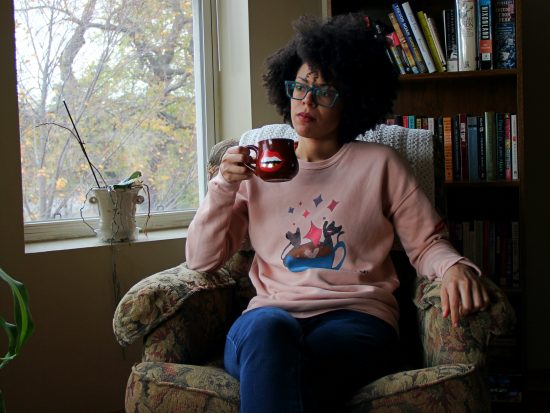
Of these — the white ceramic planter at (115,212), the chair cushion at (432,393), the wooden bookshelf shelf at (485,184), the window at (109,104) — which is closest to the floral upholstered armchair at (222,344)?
the chair cushion at (432,393)

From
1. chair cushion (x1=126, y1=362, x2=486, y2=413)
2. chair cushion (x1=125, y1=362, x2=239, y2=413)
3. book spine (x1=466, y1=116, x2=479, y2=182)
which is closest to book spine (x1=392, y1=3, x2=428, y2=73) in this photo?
book spine (x1=466, y1=116, x2=479, y2=182)

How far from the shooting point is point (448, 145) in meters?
2.25

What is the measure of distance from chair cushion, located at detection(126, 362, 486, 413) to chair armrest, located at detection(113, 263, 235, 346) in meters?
0.11

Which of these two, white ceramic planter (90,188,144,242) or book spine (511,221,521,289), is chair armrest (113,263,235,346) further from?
book spine (511,221,521,289)

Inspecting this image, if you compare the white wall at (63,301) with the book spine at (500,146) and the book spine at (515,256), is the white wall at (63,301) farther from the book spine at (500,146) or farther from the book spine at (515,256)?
the book spine at (515,256)

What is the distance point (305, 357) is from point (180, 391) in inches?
10.1

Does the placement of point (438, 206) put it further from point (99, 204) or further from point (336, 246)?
point (99, 204)

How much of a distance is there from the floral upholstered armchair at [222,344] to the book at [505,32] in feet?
1.85

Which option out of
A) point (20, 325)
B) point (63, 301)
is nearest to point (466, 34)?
point (63, 301)

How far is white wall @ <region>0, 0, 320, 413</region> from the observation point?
6.25 feet

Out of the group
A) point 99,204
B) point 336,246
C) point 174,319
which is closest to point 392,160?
point 336,246

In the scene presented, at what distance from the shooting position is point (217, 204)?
1.59m

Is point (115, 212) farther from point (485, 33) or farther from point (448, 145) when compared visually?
point (485, 33)

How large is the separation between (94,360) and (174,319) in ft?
2.51
